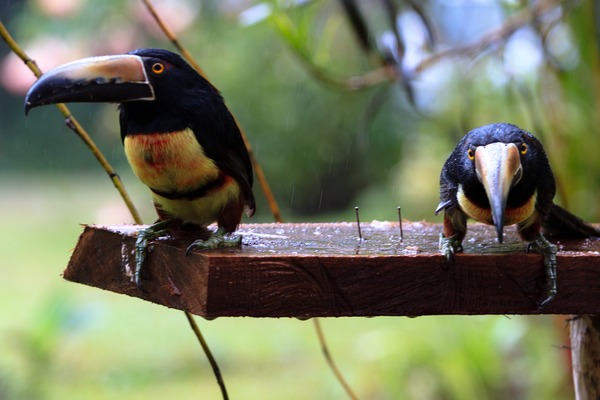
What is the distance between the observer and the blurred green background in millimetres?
2354

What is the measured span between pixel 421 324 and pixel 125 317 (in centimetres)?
223

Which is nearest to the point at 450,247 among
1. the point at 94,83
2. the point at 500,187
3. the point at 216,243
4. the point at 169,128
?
the point at 500,187

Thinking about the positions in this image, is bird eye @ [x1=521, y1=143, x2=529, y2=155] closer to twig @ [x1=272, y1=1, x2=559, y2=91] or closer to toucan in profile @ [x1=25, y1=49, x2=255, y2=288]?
toucan in profile @ [x1=25, y1=49, x2=255, y2=288]

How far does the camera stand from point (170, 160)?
1257 millimetres

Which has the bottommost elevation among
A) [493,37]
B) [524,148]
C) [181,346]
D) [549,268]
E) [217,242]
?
[181,346]

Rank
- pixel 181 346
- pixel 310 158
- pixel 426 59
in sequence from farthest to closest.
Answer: pixel 310 158, pixel 181 346, pixel 426 59

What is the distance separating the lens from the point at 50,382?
4.15 meters

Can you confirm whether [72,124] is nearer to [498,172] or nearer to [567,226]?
[498,172]

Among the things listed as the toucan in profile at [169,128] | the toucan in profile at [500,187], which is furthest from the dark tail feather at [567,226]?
the toucan in profile at [169,128]

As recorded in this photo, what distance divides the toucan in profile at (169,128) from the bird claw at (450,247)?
0.99 feet

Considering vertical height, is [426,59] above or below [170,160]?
below

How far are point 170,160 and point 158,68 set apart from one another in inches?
5.5

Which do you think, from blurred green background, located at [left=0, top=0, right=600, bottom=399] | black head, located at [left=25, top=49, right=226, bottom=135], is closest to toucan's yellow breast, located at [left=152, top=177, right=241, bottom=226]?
black head, located at [left=25, top=49, right=226, bottom=135]

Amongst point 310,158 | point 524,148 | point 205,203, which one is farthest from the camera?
point 310,158
